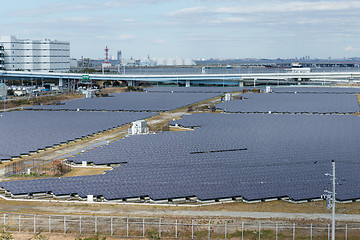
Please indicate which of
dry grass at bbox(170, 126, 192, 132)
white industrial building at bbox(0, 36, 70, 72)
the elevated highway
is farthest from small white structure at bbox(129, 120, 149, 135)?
white industrial building at bbox(0, 36, 70, 72)

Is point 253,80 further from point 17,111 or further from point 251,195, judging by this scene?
point 251,195

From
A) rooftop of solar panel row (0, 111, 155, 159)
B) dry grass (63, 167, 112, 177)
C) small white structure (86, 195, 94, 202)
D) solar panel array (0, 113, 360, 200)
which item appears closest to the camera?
small white structure (86, 195, 94, 202)

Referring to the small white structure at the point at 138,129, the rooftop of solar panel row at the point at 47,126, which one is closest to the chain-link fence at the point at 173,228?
the rooftop of solar panel row at the point at 47,126

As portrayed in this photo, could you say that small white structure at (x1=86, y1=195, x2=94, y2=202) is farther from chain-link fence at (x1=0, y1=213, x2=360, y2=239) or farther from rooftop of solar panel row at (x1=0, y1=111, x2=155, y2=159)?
rooftop of solar panel row at (x1=0, y1=111, x2=155, y2=159)

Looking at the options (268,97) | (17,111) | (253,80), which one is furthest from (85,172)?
(253,80)

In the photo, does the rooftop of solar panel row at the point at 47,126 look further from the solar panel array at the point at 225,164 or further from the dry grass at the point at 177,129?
the solar panel array at the point at 225,164

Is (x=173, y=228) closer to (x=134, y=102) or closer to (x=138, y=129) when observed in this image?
(x=138, y=129)
